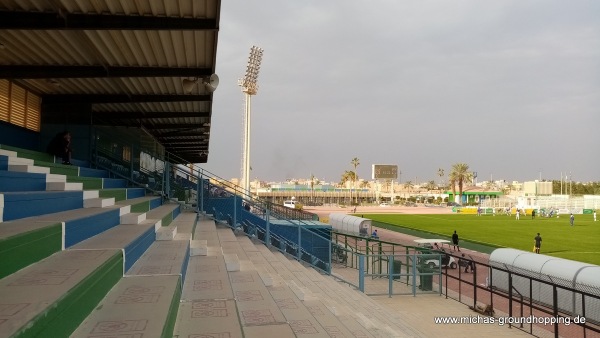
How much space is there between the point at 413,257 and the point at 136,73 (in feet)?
30.5

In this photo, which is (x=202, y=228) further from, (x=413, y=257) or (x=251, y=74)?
(x=251, y=74)

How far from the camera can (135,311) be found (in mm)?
3027

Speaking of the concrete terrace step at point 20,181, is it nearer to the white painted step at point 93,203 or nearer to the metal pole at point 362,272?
the white painted step at point 93,203

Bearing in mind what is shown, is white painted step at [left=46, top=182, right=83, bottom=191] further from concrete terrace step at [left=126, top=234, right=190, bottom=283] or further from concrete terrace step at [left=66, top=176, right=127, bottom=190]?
concrete terrace step at [left=126, top=234, right=190, bottom=283]

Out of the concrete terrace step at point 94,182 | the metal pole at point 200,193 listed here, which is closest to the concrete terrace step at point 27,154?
the concrete terrace step at point 94,182

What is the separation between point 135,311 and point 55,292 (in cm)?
67

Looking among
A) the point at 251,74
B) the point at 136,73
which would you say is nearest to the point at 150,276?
the point at 136,73

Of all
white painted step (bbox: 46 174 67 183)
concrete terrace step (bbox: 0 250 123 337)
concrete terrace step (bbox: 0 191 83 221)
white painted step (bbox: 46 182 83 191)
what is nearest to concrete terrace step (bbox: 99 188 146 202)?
white painted step (bbox: 46 174 67 183)

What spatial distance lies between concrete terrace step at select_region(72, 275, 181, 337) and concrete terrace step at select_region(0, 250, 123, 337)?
0.08m

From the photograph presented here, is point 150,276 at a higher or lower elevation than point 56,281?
lower

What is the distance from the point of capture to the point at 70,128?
12.9 metres

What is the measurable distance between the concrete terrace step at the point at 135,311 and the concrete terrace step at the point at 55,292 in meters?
0.08

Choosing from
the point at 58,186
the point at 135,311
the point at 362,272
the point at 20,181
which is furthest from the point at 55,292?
the point at 362,272

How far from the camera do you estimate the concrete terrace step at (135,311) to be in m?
2.63
